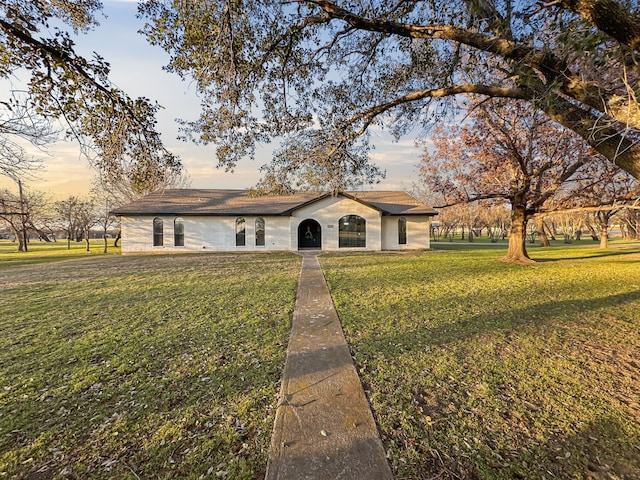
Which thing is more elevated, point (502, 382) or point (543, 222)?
point (543, 222)

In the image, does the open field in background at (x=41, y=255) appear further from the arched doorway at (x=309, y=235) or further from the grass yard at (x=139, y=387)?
the grass yard at (x=139, y=387)

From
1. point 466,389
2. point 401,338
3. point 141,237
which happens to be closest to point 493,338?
point 401,338

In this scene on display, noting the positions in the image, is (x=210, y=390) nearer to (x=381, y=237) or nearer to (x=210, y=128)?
(x=210, y=128)

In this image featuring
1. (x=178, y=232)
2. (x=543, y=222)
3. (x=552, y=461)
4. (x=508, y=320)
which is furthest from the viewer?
(x=543, y=222)

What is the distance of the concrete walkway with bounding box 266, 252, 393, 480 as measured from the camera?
7.54 feet

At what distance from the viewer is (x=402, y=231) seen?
24.2 metres

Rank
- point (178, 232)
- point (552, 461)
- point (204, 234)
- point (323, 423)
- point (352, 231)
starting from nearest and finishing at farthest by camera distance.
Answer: point (552, 461) → point (323, 423) → point (178, 232) → point (204, 234) → point (352, 231)

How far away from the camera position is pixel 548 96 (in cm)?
389

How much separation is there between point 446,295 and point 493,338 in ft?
10.8

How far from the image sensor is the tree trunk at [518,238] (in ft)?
52.8

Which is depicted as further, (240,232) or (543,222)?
(543,222)

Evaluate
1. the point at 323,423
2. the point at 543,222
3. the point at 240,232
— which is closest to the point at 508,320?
the point at 323,423

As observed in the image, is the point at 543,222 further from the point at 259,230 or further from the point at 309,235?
the point at 259,230

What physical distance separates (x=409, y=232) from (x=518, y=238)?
8.58 m
